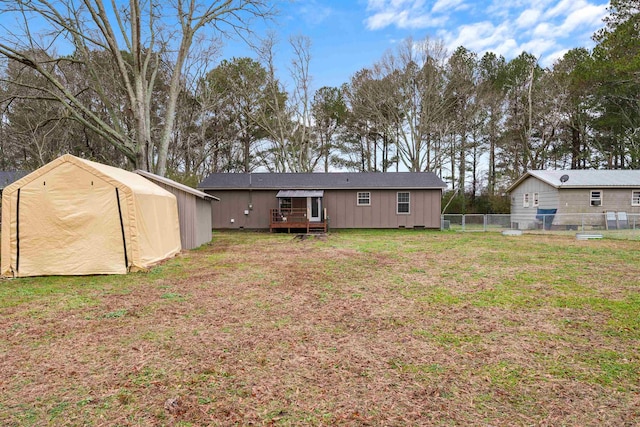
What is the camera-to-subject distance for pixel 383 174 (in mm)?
18266

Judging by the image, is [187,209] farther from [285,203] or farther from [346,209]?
[346,209]

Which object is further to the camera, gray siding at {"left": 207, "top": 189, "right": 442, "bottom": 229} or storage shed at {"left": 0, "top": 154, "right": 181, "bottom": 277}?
gray siding at {"left": 207, "top": 189, "right": 442, "bottom": 229}

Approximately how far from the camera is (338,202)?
56.8ft

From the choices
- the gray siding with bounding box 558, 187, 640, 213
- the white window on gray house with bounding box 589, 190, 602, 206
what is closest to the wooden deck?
the gray siding with bounding box 558, 187, 640, 213

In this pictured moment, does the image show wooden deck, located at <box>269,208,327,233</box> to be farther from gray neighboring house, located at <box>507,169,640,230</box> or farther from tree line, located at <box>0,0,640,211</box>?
gray neighboring house, located at <box>507,169,640,230</box>

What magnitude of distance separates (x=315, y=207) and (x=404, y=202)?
466cm

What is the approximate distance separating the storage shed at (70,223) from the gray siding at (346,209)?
10390 mm

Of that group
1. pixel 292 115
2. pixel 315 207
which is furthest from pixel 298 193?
pixel 292 115

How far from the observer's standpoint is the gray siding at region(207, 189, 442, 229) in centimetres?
1712

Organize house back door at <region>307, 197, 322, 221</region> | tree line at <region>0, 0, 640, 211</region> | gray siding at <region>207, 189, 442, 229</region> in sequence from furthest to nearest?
tree line at <region>0, 0, 640, 211</region> < gray siding at <region>207, 189, 442, 229</region> < house back door at <region>307, 197, 322, 221</region>

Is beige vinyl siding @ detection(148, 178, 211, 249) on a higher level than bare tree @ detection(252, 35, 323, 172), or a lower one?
lower

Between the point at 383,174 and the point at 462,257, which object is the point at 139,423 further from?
the point at 383,174

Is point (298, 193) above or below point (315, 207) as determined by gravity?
above

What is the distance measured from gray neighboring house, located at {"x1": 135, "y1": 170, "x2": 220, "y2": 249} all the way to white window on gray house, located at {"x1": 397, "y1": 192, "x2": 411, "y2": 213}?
33.3 ft
